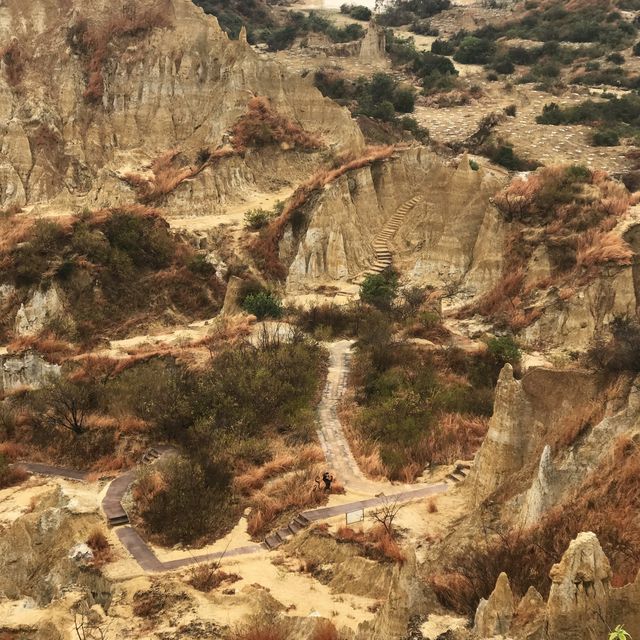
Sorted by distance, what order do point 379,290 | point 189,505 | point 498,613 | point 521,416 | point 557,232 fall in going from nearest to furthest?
point 498,613 → point 521,416 → point 189,505 → point 557,232 → point 379,290

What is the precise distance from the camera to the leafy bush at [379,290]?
22.7m

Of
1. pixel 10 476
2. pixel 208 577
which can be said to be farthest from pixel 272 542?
pixel 10 476

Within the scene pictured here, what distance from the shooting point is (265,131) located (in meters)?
32.4

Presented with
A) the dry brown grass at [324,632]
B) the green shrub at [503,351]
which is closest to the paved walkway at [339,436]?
the green shrub at [503,351]

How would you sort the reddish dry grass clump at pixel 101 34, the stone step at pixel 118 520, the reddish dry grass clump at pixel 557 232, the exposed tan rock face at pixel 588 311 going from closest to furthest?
the stone step at pixel 118 520
the exposed tan rock face at pixel 588 311
the reddish dry grass clump at pixel 557 232
the reddish dry grass clump at pixel 101 34

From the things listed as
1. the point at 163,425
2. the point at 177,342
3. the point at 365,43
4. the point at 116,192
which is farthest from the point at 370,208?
the point at 365,43

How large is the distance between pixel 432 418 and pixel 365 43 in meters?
51.9

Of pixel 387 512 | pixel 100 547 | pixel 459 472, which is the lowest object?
pixel 100 547

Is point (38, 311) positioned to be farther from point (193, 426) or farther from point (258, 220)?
point (193, 426)

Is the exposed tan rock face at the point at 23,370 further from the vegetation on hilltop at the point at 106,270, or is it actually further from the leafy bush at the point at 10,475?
the leafy bush at the point at 10,475

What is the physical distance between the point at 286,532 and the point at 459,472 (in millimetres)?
3930

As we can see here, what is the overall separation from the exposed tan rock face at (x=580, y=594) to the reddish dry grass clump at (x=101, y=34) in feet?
120

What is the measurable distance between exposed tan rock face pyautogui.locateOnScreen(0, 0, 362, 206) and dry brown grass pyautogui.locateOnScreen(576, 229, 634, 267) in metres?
15.2

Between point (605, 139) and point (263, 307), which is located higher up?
point (605, 139)
